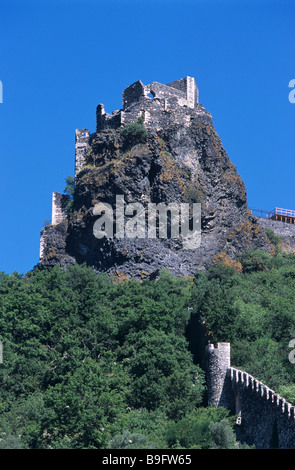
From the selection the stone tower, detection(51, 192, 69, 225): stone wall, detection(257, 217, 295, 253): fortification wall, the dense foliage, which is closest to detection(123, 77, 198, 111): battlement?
detection(51, 192, 69, 225): stone wall

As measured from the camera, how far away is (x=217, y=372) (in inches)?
1940

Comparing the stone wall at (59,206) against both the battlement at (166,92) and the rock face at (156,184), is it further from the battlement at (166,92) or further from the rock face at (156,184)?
the battlement at (166,92)

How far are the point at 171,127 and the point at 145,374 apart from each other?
992 inches

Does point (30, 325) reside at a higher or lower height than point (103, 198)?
lower

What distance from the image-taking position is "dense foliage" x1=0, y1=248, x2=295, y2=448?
44625mm

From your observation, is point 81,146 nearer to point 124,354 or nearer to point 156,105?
point 156,105

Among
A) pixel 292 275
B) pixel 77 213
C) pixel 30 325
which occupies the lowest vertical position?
pixel 30 325

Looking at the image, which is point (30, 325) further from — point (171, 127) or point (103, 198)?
point (171, 127)

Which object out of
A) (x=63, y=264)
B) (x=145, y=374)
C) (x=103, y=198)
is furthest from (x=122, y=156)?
(x=145, y=374)

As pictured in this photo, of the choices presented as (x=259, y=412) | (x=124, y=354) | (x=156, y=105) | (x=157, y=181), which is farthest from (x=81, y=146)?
(x=259, y=412)

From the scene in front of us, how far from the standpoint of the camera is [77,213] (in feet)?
231
